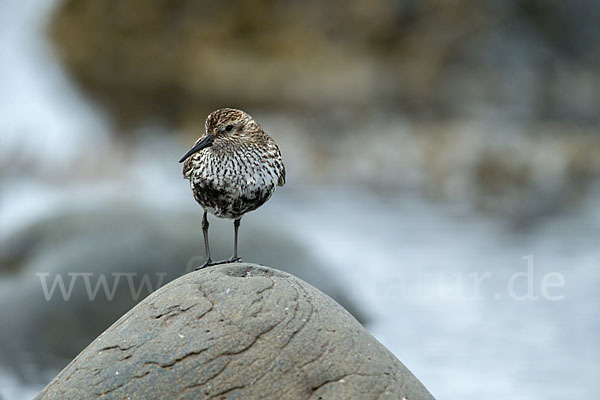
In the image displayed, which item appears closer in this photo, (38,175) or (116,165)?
(38,175)

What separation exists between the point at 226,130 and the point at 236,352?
163cm

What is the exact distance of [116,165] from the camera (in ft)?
74.1

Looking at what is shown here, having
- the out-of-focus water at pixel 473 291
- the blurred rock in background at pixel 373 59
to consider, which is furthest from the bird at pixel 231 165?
the blurred rock in background at pixel 373 59

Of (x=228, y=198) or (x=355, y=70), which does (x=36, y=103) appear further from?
(x=228, y=198)

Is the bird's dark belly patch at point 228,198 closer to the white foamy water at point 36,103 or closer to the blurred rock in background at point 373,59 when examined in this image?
the white foamy water at point 36,103

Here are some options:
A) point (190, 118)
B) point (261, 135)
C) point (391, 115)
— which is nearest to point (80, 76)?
point (190, 118)

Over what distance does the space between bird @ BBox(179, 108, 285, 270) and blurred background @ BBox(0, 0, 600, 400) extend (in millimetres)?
4911

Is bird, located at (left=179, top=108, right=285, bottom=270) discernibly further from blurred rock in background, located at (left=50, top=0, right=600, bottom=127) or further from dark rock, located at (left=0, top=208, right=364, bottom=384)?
blurred rock in background, located at (left=50, top=0, right=600, bottom=127)

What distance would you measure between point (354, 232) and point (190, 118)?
10193mm

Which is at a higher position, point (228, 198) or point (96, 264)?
point (96, 264)

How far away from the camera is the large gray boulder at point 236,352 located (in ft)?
17.1

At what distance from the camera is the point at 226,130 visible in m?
6.08

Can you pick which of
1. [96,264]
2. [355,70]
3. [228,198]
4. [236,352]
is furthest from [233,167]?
[355,70]

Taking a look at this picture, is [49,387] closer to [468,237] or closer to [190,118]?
[468,237]
